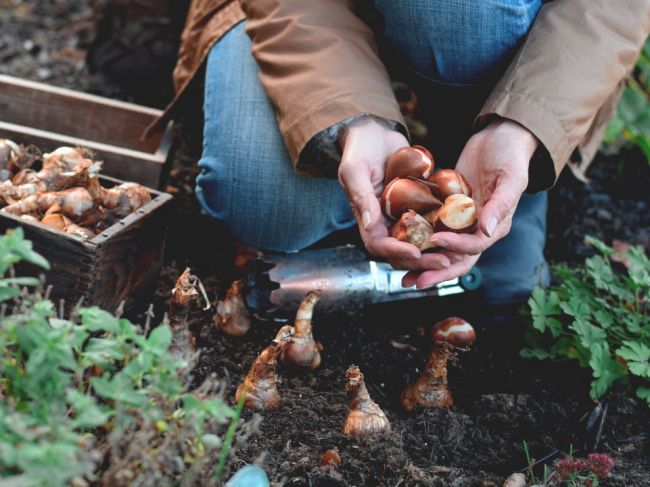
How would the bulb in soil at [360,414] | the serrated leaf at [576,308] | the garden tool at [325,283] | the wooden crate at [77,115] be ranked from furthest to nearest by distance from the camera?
the wooden crate at [77,115] < the garden tool at [325,283] < the serrated leaf at [576,308] < the bulb in soil at [360,414]

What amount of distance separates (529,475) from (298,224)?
3.24ft

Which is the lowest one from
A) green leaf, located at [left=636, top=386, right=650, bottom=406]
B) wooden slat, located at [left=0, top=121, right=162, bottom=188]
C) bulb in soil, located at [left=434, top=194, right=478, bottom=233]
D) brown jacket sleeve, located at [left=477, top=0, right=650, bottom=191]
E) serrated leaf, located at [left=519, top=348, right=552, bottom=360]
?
serrated leaf, located at [left=519, top=348, right=552, bottom=360]

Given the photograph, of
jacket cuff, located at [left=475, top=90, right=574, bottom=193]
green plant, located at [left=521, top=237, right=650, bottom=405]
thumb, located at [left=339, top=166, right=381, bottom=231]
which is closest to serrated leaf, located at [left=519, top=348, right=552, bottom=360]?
green plant, located at [left=521, top=237, right=650, bottom=405]

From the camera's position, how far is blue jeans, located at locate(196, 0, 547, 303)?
212 centimetres

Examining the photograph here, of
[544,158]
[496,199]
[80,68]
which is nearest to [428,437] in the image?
[496,199]

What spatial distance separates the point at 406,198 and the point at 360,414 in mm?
495

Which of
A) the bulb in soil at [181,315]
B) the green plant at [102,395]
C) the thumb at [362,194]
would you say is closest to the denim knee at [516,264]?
the thumb at [362,194]

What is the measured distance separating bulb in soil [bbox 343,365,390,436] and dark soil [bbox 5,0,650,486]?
3 cm

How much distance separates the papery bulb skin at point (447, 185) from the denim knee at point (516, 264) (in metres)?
0.55

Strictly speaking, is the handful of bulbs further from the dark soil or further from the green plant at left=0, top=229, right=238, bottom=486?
the green plant at left=0, top=229, right=238, bottom=486

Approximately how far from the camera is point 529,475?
Answer: 171 cm

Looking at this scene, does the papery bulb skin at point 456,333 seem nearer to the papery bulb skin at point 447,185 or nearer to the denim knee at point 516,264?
the denim knee at point 516,264

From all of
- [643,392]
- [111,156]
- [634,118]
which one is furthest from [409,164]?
[634,118]

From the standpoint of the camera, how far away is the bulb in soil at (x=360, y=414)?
1668 mm
